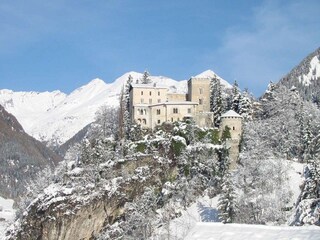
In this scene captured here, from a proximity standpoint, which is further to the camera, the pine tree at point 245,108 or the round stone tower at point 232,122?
the pine tree at point 245,108

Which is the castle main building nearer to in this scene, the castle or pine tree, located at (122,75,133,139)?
the castle

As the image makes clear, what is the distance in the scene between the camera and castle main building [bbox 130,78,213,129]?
94.9 meters

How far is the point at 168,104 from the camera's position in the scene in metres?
95.5

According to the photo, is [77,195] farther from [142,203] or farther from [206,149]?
[206,149]

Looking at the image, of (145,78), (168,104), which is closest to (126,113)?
(168,104)

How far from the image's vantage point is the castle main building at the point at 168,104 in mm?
94938

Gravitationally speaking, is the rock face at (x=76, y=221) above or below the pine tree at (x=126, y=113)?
below

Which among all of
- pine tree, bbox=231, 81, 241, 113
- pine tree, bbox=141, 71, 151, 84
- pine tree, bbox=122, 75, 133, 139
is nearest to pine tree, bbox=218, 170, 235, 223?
pine tree, bbox=122, 75, 133, 139

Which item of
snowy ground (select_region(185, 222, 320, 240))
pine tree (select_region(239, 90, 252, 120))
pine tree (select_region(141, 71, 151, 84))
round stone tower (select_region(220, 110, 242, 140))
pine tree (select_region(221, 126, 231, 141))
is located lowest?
snowy ground (select_region(185, 222, 320, 240))

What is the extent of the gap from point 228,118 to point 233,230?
63644 millimetres

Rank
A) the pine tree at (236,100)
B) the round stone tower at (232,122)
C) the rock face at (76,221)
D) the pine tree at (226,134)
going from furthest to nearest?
the pine tree at (236,100) < the round stone tower at (232,122) < the pine tree at (226,134) < the rock face at (76,221)

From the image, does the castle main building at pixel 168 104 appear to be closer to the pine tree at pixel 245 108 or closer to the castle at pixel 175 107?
the castle at pixel 175 107

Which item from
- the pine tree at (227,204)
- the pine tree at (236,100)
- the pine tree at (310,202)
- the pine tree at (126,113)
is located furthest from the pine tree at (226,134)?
the pine tree at (310,202)

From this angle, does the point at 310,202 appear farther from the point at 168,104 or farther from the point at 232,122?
the point at 168,104
